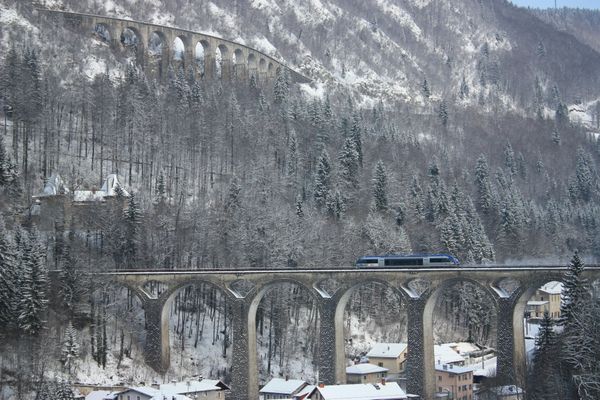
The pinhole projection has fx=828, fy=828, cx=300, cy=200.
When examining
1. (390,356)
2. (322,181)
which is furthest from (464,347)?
(322,181)

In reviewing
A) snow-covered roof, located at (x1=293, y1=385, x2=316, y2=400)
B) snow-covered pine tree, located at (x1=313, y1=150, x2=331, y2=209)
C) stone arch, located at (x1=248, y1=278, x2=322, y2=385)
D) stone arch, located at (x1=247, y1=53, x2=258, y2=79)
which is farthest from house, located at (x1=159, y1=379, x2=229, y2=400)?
stone arch, located at (x1=247, y1=53, x2=258, y2=79)

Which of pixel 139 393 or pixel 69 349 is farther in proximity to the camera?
pixel 69 349

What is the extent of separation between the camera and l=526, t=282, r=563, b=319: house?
119 metres

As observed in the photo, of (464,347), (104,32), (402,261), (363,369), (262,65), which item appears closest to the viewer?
(402,261)

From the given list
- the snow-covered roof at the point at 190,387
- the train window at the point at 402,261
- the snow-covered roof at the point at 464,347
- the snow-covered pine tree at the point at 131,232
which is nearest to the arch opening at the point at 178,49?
the snow-covered pine tree at the point at 131,232

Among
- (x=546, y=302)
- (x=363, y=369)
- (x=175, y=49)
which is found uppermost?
(x=175, y=49)

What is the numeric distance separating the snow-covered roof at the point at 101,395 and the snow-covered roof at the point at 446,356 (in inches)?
1253

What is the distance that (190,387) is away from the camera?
7044 centimetres

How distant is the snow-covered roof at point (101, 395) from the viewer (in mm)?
70125

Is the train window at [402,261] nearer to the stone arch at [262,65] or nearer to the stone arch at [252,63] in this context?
the stone arch at [252,63]

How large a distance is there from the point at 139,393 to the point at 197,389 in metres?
4.86

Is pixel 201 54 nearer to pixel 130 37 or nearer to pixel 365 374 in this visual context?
pixel 130 37

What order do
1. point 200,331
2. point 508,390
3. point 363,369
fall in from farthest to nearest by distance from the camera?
point 200,331 < point 363,369 < point 508,390

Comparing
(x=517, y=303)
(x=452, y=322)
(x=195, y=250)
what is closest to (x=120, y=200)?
(x=195, y=250)
